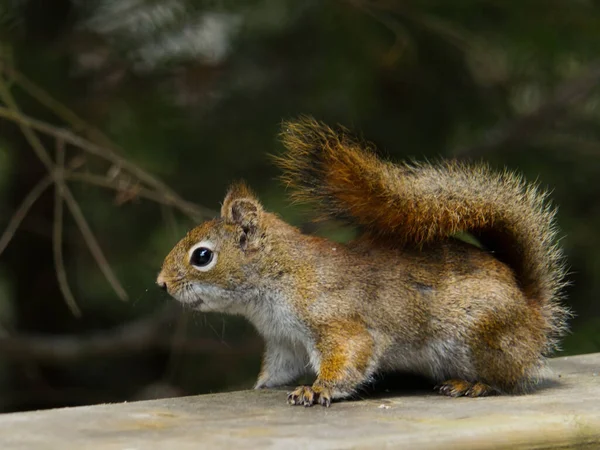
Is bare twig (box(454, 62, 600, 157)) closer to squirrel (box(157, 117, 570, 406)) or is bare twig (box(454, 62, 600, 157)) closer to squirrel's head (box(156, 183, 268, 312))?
squirrel (box(157, 117, 570, 406))

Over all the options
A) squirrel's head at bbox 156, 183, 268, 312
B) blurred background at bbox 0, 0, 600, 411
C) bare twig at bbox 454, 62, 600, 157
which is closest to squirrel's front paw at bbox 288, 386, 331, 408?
squirrel's head at bbox 156, 183, 268, 312

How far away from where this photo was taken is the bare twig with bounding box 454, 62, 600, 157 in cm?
285

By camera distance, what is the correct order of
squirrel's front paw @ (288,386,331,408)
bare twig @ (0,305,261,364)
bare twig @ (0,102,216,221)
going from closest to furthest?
squirrel's front paw @ (288,386,331,408) → bare twig @ (0,102,216,221) → bare twig @ (0,305,261,364)

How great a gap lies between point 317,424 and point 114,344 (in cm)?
132

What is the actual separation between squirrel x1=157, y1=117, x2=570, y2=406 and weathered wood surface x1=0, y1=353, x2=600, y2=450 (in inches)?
3.9

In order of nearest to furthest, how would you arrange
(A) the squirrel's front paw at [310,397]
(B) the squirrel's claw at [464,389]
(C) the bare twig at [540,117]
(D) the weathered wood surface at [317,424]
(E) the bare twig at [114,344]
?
(D) the weathered wood surface at [317,424] → (A) the squirrel's front paw at [310,397] → (B) the squirrel's claw at [464,389] → (E) the bare twig at [114,344] → (C) the bare twig at [540,117]

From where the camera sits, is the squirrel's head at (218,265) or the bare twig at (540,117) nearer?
the squirrel's head at (218,265)

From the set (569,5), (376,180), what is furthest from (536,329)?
(569,5)

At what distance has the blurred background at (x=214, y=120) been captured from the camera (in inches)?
106

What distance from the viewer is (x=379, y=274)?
1878mm

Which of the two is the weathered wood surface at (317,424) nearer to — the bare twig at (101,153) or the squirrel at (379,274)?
the squirrel at (379,274)

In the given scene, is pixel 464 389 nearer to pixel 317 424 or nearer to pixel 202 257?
pixel 317 424

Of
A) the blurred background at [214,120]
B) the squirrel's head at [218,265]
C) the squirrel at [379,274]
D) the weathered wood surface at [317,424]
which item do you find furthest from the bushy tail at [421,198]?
the blurred background at [214,120]

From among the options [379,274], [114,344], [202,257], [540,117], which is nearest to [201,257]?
[202,257]
